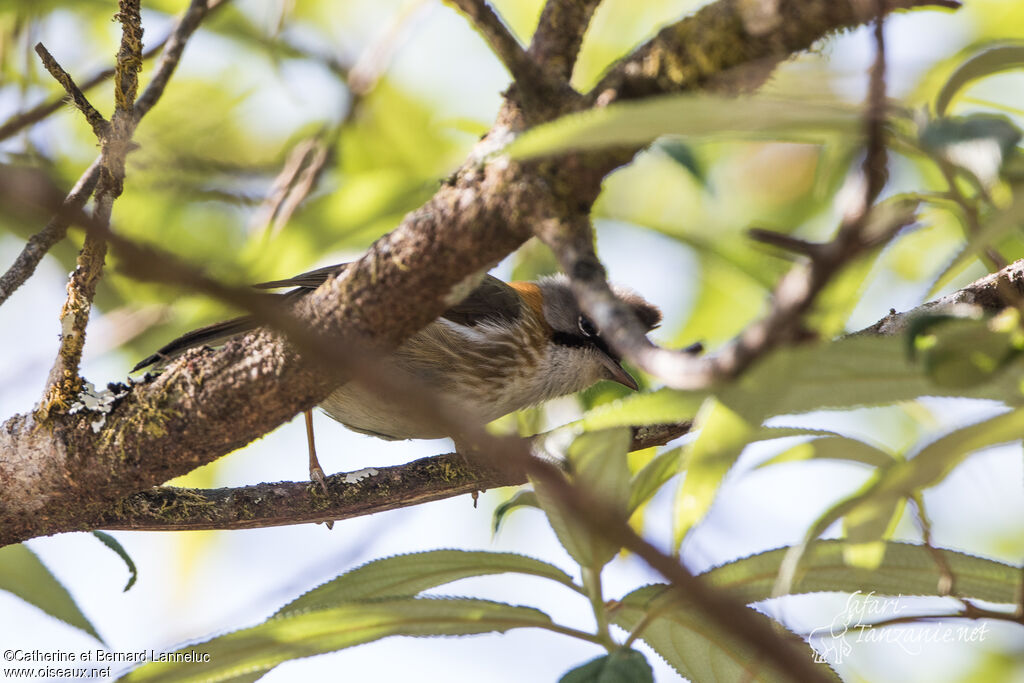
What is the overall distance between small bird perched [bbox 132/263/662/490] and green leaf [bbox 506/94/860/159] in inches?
96.5

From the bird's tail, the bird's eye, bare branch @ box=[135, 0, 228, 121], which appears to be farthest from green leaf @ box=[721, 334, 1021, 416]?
the bird's eye

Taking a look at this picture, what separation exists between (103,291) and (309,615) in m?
3.35

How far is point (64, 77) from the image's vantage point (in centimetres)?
194

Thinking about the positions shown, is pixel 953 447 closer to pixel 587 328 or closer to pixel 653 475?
pixel 653 475

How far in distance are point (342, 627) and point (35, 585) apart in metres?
1.30

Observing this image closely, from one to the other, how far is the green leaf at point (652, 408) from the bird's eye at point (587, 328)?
2.91 m

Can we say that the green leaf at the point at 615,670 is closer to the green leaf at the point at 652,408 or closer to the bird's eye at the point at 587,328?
the green leaf at the point at 652,408

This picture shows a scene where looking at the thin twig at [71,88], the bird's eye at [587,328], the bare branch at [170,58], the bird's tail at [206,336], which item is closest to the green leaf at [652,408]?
the thin twig at [71,88]

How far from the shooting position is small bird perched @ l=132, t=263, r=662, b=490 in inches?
146

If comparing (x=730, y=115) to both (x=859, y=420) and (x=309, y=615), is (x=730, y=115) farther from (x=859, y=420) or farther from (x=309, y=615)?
(x=859, y=420)

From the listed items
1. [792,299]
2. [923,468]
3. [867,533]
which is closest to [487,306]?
[867,533]

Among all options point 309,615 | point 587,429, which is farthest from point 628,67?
point 309,615

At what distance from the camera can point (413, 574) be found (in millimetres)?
1760

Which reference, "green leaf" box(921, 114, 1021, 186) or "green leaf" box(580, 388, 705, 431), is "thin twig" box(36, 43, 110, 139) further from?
"green leaf" box(921, 114, 1021, 186)
